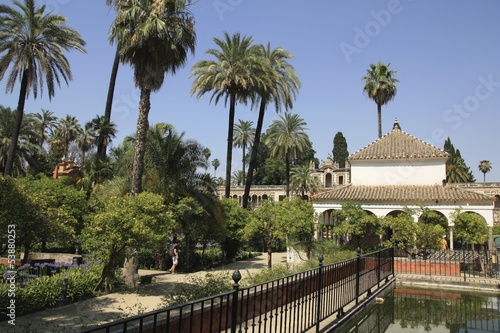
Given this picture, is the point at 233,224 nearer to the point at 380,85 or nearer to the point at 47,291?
the point at 47,291

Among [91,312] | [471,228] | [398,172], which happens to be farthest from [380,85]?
[91,312]

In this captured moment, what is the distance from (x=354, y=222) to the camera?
22188 mm

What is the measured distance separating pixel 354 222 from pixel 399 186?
7.80m

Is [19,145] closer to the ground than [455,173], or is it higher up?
closer to the ground

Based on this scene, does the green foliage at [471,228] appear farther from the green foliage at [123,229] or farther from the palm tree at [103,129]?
the palm tree at [103,129]

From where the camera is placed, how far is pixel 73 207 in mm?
20969

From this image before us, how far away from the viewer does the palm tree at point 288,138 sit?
45.4 meters

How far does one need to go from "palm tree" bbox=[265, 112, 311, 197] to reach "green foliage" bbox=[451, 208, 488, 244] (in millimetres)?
24716

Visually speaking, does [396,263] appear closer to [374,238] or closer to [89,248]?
[374,238]

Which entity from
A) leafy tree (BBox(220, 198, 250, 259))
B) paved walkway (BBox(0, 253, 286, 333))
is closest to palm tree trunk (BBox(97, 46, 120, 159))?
leafy tree (BBox(220, 198, 250, 259))

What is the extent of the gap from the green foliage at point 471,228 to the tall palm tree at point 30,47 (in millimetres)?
24029

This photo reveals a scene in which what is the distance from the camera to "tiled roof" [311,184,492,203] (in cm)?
2419

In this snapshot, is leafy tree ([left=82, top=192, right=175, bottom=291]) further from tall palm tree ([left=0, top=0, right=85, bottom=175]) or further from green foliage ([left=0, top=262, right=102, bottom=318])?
tall palm tree ([left=0, top=0, right=85, bottom=175])

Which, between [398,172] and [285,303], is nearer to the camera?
[285,303]
